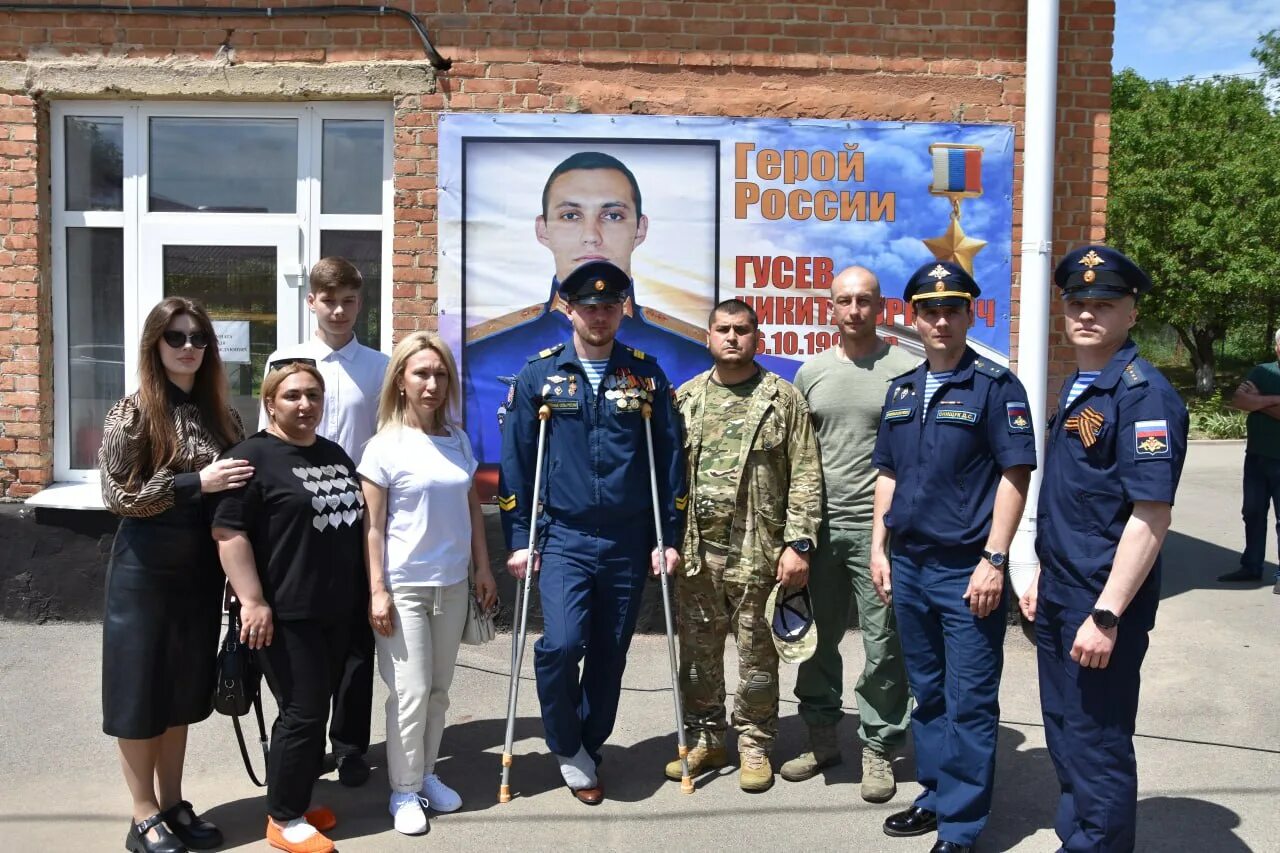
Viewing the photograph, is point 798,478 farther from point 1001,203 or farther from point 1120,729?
point 1001,203

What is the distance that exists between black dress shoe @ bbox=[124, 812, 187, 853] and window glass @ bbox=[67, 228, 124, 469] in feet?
11.9

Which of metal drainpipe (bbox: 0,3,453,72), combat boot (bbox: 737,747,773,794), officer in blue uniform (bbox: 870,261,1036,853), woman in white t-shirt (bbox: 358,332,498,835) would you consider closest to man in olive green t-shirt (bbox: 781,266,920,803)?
combat boot (bbox: 737,747,773,794)

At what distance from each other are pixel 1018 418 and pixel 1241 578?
5.38m

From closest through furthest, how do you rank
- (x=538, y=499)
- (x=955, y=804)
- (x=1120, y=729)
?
(x=1120, y=729) < (x=955, y=804) < (x=538, y=499)

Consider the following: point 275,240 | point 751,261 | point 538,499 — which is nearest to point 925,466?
point 538,499

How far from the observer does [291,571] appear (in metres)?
3.59

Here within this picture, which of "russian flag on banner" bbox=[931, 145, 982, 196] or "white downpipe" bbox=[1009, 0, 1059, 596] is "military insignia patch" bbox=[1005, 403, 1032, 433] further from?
"russian flag on banner" bbox=[931, 145, 982, 196]

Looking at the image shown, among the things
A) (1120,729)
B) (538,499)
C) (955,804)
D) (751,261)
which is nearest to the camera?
(1120,729)

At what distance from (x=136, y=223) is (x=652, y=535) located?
419 cm

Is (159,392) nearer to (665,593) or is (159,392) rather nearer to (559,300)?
(665,593)

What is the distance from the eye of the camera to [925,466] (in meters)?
3.75

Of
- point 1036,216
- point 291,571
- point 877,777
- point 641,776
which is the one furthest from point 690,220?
point 291,571

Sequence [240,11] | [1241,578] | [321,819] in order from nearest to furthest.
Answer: [321,819] < [240,11] < [1241,578]

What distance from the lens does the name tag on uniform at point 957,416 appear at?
367 centimetres
